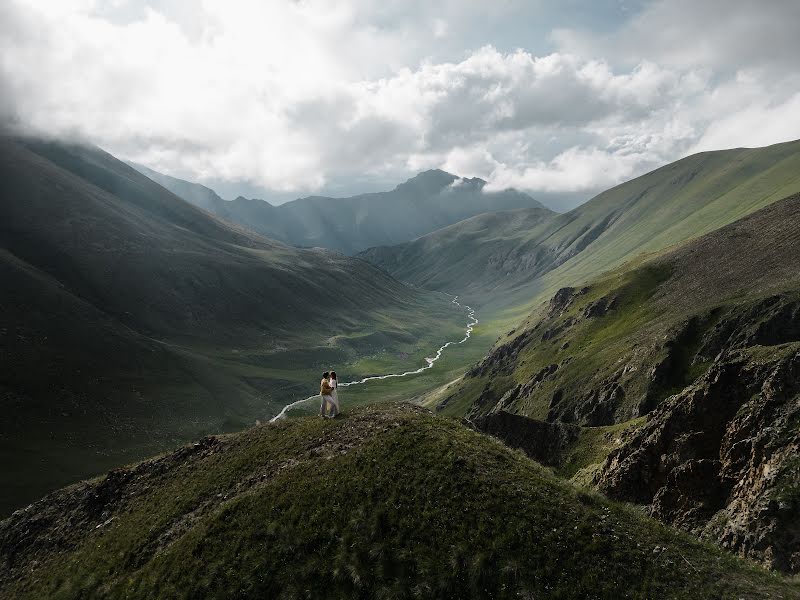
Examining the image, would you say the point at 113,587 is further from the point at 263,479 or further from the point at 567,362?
the point at 567,362

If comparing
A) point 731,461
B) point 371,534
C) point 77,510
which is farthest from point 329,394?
point 731,461

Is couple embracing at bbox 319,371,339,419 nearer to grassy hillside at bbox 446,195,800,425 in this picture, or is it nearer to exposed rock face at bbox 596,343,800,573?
exposed rock face at bbox 596,343,800,573

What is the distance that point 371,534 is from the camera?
27984 millimetres

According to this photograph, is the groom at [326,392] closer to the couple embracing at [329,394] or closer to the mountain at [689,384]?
the couple embracing at [329,394]

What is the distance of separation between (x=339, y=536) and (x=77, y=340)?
530 feet

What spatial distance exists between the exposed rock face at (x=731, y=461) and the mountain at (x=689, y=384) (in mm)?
85

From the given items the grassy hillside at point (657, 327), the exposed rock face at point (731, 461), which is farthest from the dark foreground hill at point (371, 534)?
the grassy hillside at point (657, 327)

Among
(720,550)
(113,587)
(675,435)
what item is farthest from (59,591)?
(675,435)

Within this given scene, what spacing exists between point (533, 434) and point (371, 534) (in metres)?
36.3

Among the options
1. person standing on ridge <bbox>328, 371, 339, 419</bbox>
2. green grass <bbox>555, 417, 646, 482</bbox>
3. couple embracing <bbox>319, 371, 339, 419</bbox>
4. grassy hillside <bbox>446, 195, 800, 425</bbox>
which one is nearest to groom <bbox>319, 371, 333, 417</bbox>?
couple embracing <bbox>319, 371, 339, 419</bbox>

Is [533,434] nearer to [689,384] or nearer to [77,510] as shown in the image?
[689,384]

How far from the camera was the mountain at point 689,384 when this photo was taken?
1129 inches

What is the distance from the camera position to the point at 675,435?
37.2 metres

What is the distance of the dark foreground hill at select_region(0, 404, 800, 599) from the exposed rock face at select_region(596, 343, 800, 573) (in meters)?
3.57
